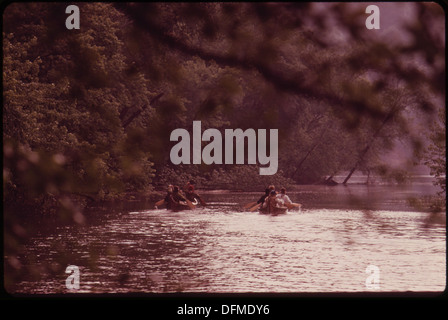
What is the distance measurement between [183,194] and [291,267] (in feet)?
67.9

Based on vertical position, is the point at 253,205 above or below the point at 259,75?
below

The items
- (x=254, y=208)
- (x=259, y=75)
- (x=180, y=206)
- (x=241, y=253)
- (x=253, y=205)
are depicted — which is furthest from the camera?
(x=253, y=205)

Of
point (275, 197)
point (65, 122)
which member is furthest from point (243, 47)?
point (275, 197)

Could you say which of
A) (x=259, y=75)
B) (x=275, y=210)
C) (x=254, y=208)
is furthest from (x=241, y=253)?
(x=259, y=75)

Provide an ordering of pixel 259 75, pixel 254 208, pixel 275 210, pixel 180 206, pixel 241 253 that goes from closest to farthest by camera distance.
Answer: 1. pixel 259 75
2. pixel 241 253
3. pixel 254 208
4. pixel 275 210
5. pixel 180 206

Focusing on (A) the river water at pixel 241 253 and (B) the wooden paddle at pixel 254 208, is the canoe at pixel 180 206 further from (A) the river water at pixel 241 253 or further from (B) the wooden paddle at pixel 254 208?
(B) the wooden paddle at pixel 254 208

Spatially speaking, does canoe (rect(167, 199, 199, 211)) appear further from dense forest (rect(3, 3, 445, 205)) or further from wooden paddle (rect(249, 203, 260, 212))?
dense forest (rect(3, 3, 445, 205))

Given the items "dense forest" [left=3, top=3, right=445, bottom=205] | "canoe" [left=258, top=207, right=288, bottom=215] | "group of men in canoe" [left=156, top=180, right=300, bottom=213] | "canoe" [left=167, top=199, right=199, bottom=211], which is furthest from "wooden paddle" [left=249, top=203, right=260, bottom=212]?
"dense forest" [left=3, top=3, right=445, bottom=205]

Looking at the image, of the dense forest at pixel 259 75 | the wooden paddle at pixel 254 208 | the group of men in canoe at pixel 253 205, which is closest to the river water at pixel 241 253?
the wooden paddle at pixel 254 208

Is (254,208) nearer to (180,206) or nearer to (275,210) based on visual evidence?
(275,210)

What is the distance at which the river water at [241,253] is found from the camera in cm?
1975

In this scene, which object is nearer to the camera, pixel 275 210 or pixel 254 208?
pixel 254 208

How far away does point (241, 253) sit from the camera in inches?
1059
